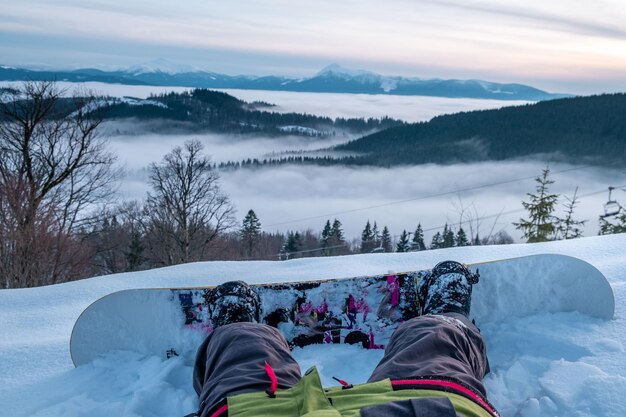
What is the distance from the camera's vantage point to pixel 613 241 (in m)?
5.11

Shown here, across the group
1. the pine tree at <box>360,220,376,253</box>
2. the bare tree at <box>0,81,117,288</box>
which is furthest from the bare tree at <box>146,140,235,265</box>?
the pine tree at <box>360,220,376,253</box>

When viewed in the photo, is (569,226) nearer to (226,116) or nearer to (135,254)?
(135,254)

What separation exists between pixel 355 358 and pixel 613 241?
3.74 metres

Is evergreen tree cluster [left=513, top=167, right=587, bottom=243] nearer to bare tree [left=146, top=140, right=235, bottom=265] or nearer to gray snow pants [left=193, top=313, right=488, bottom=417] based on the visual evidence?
bare tree [left=146, top=140, right=235, bottom=265]

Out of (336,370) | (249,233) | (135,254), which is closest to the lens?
(336,370)

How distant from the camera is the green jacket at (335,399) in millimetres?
1396

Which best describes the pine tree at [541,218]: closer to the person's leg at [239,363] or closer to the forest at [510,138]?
the person's leg at [239,363]

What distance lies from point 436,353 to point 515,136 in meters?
121

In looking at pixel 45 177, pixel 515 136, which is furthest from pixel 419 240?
pixel 515 136

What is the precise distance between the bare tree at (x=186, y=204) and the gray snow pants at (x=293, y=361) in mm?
20509

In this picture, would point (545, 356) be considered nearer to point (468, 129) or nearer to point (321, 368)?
point (321, 368)

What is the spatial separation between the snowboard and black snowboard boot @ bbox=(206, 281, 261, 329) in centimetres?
13

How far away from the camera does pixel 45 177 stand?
15781 mm

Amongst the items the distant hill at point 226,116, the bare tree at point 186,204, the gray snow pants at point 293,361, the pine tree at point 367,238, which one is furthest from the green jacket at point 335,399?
the distant hill at point 226,116
